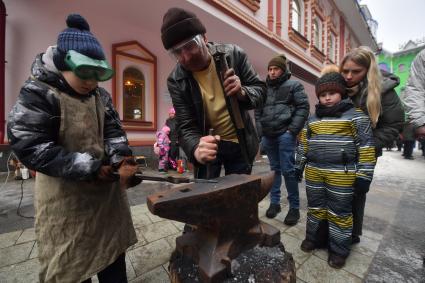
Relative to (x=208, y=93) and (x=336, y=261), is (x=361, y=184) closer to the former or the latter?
(x=336, y=261)

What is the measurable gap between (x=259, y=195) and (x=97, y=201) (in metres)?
0.87

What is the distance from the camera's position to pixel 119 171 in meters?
0.96

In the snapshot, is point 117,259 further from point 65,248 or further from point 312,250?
point 312,250

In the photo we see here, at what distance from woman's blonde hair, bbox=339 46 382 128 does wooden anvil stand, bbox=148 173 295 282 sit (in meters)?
1.29

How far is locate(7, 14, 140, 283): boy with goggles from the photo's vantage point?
966 millimetres

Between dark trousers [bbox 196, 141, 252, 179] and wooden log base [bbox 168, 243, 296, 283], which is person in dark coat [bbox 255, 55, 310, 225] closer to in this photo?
dark trousers [bbox 196, 141, 252, 179]

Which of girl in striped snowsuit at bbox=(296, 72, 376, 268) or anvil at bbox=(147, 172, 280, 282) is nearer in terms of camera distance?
anvil at bbox=(147, 172, 280, 282)

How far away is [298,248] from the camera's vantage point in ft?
6.77

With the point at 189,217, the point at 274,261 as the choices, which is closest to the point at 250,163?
the point at 274,261

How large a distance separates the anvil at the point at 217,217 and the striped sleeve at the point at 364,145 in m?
1.07

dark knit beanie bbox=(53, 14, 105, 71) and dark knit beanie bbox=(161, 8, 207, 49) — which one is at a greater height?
dark knit beanie bbox=(161, 8, 207, 49)

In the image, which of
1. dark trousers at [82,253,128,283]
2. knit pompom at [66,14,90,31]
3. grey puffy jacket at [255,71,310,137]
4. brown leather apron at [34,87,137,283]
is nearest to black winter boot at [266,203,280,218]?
grey puffy jacket at [255,71,310,137]

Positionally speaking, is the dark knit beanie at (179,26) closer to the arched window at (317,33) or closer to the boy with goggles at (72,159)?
the boy with goggles at (72,159)

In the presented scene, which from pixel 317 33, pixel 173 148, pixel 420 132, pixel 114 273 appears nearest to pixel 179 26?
pixel 114 273
